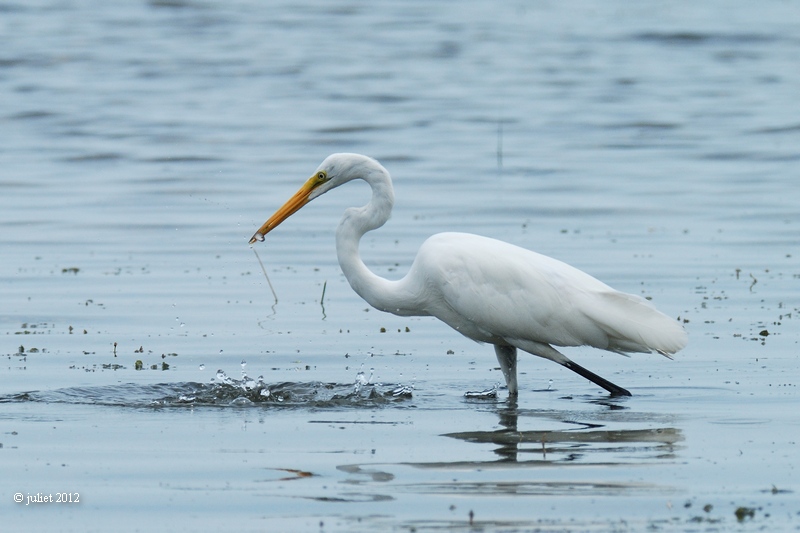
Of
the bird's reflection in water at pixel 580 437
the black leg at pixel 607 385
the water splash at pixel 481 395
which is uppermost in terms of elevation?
the black leg at pixel 607 385

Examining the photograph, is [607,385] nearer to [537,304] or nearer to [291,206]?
[537,304]

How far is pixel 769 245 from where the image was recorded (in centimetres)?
1479

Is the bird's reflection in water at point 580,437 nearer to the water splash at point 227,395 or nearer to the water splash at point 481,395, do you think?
the water splash at point 481,395

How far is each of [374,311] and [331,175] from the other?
2868 millimetres

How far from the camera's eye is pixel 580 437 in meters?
7.75

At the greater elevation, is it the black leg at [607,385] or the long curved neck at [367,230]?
the long curved neck at [367,230]

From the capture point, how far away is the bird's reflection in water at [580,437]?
7.25 m

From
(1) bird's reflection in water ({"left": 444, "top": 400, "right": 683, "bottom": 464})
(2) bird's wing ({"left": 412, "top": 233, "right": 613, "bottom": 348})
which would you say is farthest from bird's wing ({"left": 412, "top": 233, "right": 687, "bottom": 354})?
(1) bird's reflection in water ({"left": 444, "top": 400, "right": 683, "bottom": 464})

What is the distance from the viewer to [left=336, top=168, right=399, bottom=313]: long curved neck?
9336 mm

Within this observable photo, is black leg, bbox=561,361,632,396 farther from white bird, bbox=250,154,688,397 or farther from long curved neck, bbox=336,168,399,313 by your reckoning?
long curved neck, bbox=336,168,399,313

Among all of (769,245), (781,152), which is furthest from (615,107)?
(769,245)

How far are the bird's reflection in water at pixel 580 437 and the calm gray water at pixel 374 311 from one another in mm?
31

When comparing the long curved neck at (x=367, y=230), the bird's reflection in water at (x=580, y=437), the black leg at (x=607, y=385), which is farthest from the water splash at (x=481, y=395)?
the long curved neck at (x=367, y=230)

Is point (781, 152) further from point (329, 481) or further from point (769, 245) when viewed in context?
point (329, 481)
